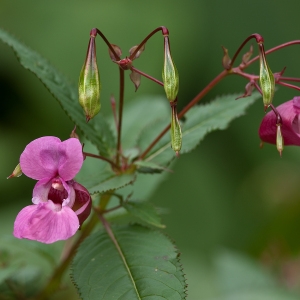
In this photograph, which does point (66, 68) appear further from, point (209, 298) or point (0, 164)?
point (209, 298)

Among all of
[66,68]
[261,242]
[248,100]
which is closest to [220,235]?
[261,242]

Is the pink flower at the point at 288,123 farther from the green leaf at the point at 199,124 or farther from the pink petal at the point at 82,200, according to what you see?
the pink petal at the point at 82,200

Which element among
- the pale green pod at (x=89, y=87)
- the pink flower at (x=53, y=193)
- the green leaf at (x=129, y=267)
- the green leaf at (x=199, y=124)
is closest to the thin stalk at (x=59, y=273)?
the green leaf at (x=129, y=267)

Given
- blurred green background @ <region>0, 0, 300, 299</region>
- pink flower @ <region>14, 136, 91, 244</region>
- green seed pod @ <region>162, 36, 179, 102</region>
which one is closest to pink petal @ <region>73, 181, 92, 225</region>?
pink flower @ <region>14, 136, 91, 244</region>

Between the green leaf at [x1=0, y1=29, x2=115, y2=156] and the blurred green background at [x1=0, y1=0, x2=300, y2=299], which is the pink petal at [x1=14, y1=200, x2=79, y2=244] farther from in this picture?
the blurred green background at [x1=0, y1=0, x2=300, y2=299]

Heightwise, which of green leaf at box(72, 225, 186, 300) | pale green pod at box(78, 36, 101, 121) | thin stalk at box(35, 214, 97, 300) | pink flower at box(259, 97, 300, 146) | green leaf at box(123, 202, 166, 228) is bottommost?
thin stalk at box(35, 214, 97, 300)

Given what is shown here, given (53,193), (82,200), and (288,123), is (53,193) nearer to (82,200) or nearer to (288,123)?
(82,200)

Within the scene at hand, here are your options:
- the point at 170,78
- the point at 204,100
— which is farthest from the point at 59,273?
the point at 204,100

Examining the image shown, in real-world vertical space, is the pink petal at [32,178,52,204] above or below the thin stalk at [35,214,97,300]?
above
